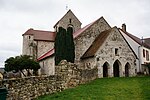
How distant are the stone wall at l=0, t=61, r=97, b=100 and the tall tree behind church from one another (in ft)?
41.6

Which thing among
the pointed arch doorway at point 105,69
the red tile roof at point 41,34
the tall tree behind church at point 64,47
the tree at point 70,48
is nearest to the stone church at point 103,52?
the pointed arch doorway at point 105,69

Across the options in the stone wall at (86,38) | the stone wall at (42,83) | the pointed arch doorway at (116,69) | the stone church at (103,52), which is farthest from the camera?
the stone wall at (86,38)

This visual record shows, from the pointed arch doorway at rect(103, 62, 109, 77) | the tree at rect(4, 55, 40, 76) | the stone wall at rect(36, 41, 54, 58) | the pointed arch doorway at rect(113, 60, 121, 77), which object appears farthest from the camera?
the stone wall at rect(36, 41, 54, 58)

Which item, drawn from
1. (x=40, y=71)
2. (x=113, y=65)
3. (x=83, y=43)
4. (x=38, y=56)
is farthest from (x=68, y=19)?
(x=113, y=65)

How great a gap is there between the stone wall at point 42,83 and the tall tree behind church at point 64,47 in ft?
41.6

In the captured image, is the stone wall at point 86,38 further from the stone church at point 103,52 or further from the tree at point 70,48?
the tree at point 70,48

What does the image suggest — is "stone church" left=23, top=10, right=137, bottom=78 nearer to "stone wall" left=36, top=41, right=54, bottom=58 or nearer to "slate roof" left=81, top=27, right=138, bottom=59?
"slate roof" left=81, top=27, right=138, bottom=59

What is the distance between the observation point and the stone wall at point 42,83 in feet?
47.3

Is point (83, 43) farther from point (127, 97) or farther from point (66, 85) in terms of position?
point (127, 97)

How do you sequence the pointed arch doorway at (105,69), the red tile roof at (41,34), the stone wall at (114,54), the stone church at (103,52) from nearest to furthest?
the stone wall at (114,54), the stone church at (103,52), the pointed arch doorway at (105,69), the red tile roof at (41,34)

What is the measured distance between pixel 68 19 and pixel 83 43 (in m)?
18.1

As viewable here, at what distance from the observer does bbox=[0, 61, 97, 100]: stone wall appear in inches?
568

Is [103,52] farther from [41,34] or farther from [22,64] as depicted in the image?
[41,34]

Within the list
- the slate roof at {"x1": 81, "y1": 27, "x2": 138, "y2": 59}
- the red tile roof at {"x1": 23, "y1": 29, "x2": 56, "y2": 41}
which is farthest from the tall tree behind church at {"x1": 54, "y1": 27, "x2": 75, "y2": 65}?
the red tile roof at {"x1": 23, "y1": 29, "x2": 56, "y2": 41}
